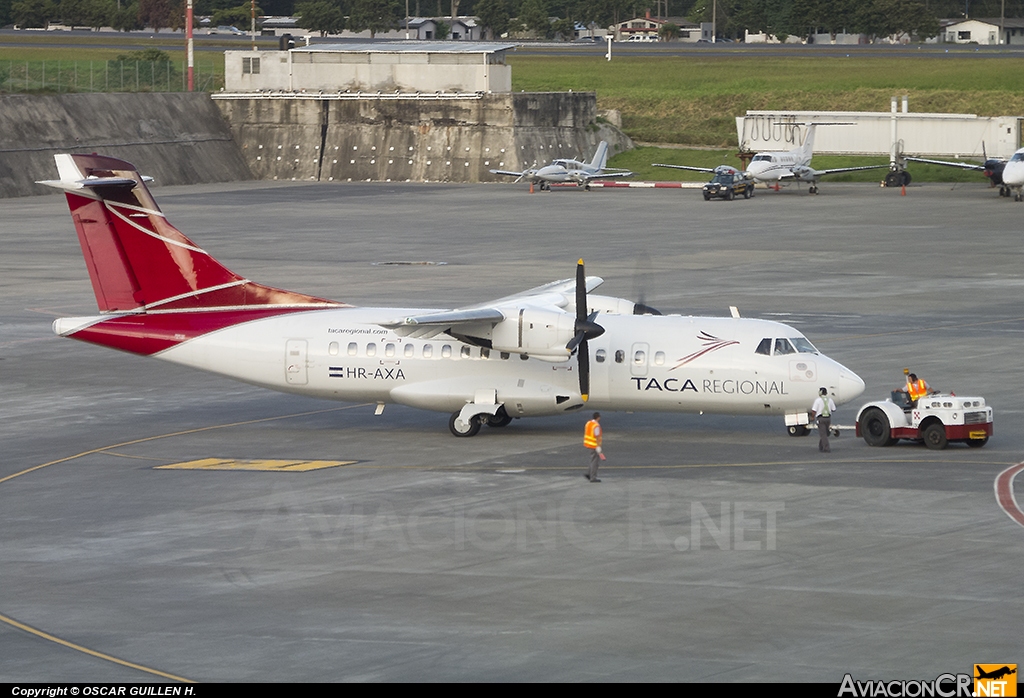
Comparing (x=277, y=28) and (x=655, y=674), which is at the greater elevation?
(x=277, y=28)

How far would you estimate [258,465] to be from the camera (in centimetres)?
3133

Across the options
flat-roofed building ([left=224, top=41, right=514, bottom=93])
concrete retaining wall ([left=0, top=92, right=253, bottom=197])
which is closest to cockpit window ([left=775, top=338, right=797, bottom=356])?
concrete retaining wall ([left=0, top=92, right=253, bottom=197])

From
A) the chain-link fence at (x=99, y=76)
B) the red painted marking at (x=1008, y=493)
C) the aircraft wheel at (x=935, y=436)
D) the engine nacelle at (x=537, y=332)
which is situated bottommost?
the red painted marking at (x=1008, y=493)

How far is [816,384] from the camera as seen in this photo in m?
32.9

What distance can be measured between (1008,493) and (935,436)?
4.19m

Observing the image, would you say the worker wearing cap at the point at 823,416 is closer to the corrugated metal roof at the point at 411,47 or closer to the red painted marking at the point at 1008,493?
the red painted marking at the point at 1008,493

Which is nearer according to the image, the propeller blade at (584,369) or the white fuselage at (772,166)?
the propeller blade at (584,369)

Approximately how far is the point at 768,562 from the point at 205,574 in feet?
30.3

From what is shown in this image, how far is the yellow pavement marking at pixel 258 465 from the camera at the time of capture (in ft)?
102

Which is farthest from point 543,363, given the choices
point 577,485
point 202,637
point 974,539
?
point 202,637

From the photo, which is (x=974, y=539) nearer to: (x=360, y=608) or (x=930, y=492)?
(x=930, y=492)

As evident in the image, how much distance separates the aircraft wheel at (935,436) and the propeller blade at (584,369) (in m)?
7.73

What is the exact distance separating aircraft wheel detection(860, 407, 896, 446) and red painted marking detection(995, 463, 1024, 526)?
10.2ft

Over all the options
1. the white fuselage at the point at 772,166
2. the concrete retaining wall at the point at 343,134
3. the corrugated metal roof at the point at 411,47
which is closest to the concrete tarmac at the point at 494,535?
the white fuselage at the point at 772,166
